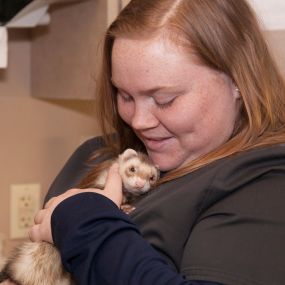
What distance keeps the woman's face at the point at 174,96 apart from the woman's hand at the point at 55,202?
10 centimetres

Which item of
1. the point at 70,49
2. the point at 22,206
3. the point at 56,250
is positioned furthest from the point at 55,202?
the point at 22,206

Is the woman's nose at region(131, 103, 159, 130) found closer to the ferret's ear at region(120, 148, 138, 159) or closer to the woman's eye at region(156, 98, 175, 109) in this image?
the woman's eye at region(156, 98, 175, 109)

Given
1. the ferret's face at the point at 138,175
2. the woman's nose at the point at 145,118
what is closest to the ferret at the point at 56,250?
→ the ferret's face at the point at 138,175

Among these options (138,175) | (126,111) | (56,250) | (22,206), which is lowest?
(22,206)

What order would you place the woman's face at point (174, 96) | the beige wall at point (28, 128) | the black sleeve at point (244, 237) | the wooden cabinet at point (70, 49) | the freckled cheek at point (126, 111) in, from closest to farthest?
the black sleeve at point (244, 237) < the woman's face at point (174, 96) < the freckled cheek at point (126, 111) < the wooden cabinet at point (70, 49) < the beige wall at point (28, 128)

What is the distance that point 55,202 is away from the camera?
849mm

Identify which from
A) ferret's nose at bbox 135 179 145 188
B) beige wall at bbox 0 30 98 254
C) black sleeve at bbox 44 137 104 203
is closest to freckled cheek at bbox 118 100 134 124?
ferret's nose at bbox 135 179 145 188

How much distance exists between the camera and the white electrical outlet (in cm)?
153

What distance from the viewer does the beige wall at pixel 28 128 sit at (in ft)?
4.99

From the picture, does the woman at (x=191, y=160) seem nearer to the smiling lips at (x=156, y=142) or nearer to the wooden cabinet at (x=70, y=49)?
the smiling lips at (x=156, y=142)

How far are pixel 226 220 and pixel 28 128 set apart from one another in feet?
3.15

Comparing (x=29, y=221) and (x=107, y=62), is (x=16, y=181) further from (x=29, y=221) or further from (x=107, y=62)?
(x=107, y=62)

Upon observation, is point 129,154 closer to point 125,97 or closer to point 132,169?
point 132,169

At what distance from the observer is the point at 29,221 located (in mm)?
1558
